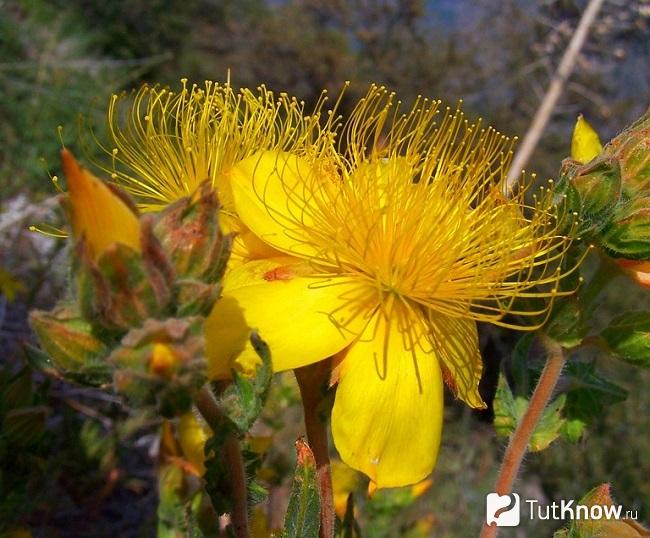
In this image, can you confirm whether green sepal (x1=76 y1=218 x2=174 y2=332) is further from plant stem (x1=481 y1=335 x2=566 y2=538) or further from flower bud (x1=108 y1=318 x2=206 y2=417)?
plant stem (x1=481 y1=335 x2=566 y2=538)

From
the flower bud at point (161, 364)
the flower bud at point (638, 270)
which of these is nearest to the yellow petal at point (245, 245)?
the flower bud at point (161, 364)

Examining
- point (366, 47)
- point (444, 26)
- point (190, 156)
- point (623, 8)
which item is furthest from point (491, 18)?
point (190, 156)

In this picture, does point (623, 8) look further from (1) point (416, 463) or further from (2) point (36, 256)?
(1) point (416, 463)

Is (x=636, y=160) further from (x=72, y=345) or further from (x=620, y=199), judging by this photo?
(x=72, y=345)

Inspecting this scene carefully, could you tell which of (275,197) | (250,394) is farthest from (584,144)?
(250,394)

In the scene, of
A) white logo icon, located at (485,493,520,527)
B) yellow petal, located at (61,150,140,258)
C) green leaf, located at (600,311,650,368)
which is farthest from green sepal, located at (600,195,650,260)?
yellow petal, located at (61,150,140,258)

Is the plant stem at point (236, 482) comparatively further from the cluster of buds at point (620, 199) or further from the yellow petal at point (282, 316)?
the cluster of buds at point (620, 199)
